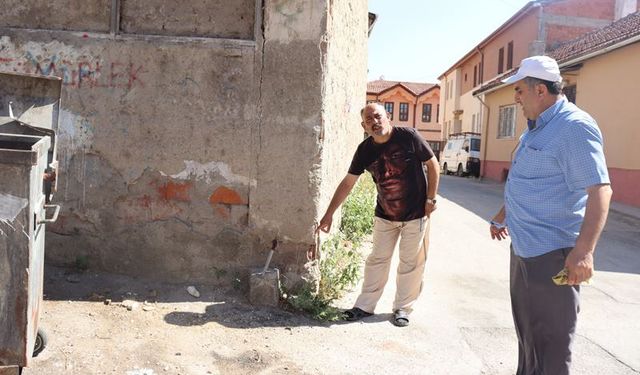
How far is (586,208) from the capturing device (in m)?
2.46

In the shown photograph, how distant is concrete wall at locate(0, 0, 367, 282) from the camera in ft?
14.8

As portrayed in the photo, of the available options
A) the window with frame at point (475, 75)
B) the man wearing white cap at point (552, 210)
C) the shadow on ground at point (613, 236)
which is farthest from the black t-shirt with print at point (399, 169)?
the window with frame at point (475, 75)

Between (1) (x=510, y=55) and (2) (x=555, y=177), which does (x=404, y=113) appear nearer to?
(1) (x=510, y=55)

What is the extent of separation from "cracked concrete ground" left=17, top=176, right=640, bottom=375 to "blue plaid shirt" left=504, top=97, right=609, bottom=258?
4.52 feet

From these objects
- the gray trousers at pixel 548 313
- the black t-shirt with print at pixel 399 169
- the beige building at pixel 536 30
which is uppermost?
the beige building at pixel 536 30

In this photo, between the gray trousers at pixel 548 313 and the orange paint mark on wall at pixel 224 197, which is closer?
the gray trousers at pixel 548 313

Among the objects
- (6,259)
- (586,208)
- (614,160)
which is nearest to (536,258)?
(586,208)

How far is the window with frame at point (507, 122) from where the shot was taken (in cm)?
2109

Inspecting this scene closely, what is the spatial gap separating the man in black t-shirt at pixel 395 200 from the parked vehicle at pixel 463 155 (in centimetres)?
2136

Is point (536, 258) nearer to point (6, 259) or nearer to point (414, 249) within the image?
point (414, 249)

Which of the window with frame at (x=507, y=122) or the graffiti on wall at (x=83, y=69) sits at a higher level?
the window with frame at (x=507, y=122)

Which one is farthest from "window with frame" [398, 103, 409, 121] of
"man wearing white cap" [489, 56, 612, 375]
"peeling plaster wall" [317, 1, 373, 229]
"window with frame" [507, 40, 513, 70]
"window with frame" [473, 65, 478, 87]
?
"man wearing white cap" [489, 56, 612, 375]

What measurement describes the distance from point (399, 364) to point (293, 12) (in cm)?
286

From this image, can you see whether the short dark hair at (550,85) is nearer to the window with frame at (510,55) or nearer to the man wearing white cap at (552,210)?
the man wearing white cap at (552,210)
